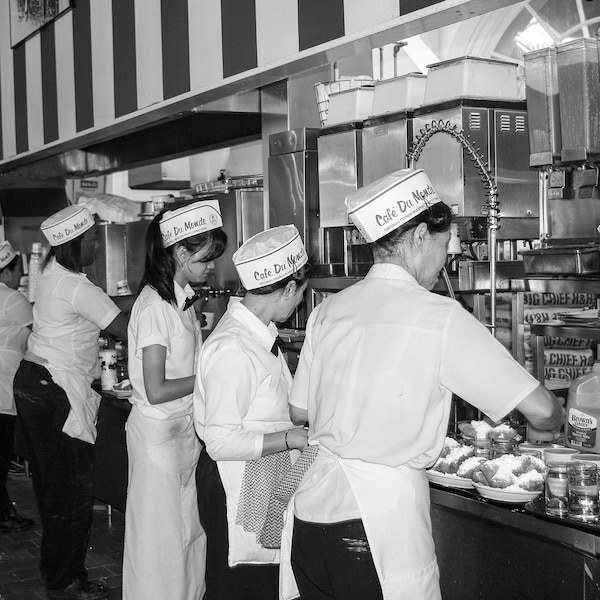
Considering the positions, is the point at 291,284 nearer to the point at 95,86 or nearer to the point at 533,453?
the point at 533,453

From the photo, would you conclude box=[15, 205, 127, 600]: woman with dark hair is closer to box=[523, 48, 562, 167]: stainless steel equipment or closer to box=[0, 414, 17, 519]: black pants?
box=[0, 414, 17, 519]: black pants

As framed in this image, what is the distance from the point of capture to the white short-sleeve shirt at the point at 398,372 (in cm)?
194

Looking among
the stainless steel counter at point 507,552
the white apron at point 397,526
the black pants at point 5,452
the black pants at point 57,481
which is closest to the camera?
the white apron at point 397,526

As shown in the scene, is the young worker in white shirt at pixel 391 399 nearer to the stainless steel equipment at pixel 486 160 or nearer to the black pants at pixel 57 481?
the stainless steel equipment at pixel 486 160

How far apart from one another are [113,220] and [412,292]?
16.7ft

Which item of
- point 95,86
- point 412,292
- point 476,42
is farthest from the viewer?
point 476,42

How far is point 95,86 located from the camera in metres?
5.83

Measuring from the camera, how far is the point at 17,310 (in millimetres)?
5492

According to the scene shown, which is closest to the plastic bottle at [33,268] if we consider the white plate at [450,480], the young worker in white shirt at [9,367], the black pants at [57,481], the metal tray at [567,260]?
the young worker in white shirt at [9,367]

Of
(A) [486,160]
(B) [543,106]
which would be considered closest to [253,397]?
(A) [486,160]

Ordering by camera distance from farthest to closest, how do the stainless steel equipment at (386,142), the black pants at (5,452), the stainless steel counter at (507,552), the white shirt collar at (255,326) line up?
1. the black pants at (5,452)
2. the stainless steel equipment at (386,142)
3. the white shirt collar at (255,326)
4. the stainless steel counter at (507,552)

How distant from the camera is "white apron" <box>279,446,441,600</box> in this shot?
80.0 inches

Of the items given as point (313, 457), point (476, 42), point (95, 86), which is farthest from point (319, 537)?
point (476, 42)

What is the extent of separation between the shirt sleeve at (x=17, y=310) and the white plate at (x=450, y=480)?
348 cm
